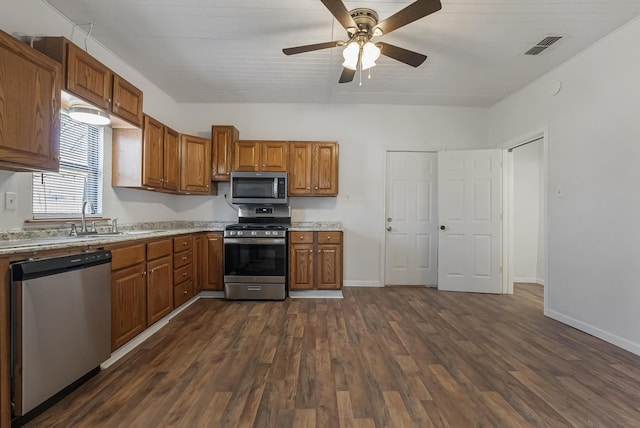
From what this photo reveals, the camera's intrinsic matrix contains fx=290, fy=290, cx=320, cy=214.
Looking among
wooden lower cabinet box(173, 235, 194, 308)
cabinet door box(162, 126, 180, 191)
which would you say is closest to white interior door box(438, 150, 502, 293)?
wooden lower cabinet box(173, 235, 194, 308)

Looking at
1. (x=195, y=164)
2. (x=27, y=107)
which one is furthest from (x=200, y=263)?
(x=27, y=107)

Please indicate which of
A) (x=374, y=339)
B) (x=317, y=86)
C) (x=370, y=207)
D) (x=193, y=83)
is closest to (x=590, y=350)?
(x=374, y=339)

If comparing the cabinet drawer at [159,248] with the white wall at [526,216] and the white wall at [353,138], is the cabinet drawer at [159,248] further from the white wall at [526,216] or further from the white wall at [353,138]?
the white wall at [526,216]

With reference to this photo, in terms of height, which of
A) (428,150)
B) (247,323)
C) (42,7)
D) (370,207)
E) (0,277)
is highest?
(42,7)

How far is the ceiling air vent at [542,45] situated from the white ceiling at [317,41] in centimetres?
6

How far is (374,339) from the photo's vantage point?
2.61m

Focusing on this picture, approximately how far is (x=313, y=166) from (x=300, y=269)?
4.78 feet

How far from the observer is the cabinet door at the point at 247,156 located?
4.14m

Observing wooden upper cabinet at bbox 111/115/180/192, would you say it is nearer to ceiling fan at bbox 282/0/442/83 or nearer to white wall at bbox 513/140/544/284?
ceiling fan at bbox 282/0/442/83

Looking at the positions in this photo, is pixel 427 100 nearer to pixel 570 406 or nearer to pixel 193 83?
pixel 193 83

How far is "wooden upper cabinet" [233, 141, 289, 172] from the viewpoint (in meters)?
4.14

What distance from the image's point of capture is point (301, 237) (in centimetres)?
392

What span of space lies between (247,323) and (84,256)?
1602 millimetres

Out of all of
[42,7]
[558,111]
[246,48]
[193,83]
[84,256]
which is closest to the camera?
[84,256]
